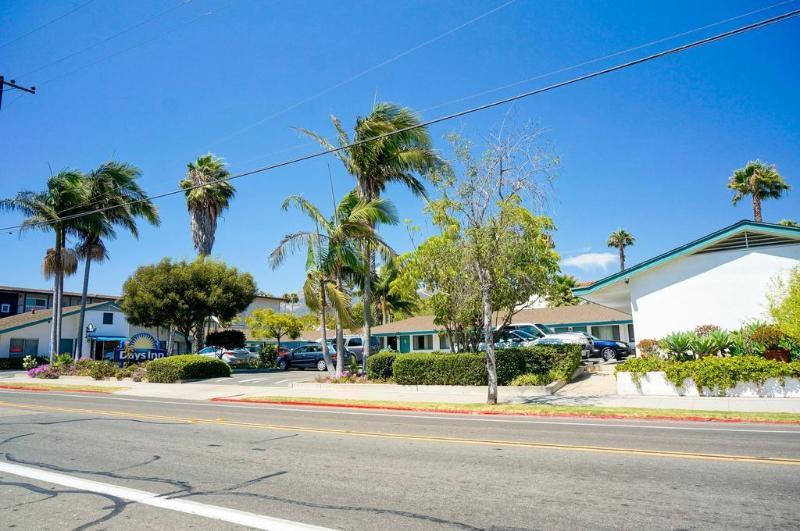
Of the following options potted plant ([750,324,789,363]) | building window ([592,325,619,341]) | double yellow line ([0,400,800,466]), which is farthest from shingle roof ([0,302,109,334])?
potted plant ([750,324,789,363])

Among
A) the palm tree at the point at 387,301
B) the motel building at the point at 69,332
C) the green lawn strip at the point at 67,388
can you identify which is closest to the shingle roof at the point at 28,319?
the motel building at the point at 69,332

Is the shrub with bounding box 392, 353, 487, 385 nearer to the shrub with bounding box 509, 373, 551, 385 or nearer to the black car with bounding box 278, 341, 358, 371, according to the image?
the shrub with bounding box 509, 373, 551, 385

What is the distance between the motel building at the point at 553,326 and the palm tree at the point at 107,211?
19.1 metres

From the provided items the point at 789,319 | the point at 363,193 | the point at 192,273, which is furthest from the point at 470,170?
the point at 192,273

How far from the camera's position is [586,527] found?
4812mm

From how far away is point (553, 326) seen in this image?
3672cm

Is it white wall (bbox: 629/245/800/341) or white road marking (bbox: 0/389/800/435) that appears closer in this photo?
white road marking (bbox: 0/389/800/435)

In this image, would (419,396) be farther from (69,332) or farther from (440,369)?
(69,332)

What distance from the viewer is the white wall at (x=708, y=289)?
19109mm

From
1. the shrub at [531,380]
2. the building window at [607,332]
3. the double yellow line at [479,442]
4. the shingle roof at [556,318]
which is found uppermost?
the shingle roof at [556,318]

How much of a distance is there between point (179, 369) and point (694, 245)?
23.6m

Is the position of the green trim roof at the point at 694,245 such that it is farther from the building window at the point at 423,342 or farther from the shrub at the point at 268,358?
the shrub at the point at 268,358

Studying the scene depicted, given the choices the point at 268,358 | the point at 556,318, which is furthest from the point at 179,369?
the point at 556,318

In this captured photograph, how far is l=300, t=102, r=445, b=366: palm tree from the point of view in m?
23.4
